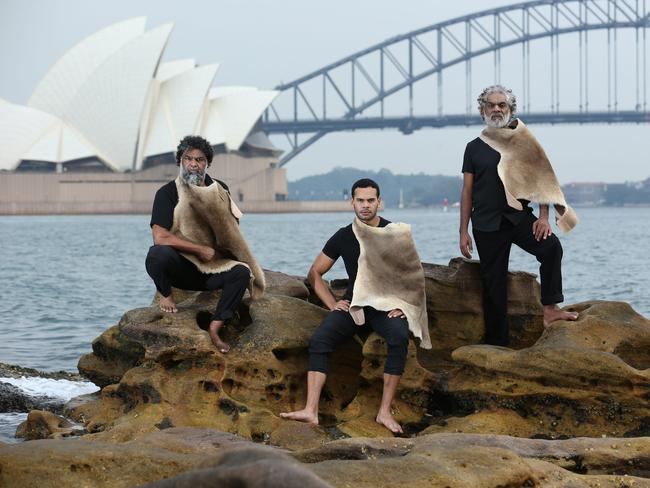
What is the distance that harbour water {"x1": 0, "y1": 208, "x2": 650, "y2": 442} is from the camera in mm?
9695

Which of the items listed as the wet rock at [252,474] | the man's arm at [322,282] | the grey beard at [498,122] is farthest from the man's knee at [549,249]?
the wet rock at [252,474]

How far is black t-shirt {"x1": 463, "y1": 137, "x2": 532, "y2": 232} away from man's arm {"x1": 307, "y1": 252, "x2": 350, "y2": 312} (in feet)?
2.31

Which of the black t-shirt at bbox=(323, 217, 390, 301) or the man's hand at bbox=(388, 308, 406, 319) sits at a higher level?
the black t-shirt at bbox=(323, 217, 390, 301)

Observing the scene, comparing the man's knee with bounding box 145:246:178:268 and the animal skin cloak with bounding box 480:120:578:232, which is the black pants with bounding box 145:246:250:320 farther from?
the animal skin cloak with bounding box 480:120:578:232

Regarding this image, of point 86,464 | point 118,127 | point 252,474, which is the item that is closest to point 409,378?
point 86,464

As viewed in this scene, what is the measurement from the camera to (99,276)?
19.7 m

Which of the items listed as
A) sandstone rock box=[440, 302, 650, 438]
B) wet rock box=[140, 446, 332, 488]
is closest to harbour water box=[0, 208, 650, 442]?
sandstone rock box=[440, 302, 650, 438]

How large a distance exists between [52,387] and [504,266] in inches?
104

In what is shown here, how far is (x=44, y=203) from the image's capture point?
188ft

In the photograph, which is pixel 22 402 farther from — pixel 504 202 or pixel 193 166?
pixel 504 202

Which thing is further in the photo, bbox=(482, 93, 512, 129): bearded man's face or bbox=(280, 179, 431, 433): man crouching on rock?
bbox=(482, 93, 512, 129): bearded man's face

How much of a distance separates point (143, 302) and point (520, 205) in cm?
1092

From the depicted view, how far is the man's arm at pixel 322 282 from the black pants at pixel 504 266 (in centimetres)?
66

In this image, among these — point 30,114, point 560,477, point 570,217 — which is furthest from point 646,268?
point 30,114
